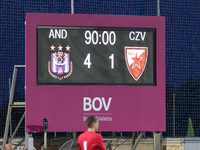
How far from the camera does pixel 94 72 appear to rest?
11.1m

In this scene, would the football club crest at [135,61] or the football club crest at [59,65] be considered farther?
the football club crest at [135,61]

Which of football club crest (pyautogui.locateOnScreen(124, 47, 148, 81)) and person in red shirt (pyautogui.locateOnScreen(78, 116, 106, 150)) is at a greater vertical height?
football club crest (pyautogui.locateOnScreen(124, 47, 148, 81))

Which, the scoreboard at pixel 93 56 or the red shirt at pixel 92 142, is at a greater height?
the scoreboard at pixel 93 56

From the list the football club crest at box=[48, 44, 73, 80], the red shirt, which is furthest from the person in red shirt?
the football club crest at box=[48, 44, 73, 80]

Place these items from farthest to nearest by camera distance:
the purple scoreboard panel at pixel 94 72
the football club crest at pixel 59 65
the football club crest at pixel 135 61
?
1. the football club crest at pixel 135 61
2. the purple scoreboard panel at pixel 94 72
3. the football club crest at pixel 59 65

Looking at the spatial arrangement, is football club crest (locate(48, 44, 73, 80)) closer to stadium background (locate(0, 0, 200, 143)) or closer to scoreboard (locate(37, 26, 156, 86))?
scoreboard (locate(37, 26, 156, 86))

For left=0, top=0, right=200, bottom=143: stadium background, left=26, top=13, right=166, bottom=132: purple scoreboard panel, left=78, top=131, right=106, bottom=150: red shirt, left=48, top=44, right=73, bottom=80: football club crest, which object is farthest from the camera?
left=0, top=0, right=200, bottom=143: stadium background

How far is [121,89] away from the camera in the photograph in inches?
444

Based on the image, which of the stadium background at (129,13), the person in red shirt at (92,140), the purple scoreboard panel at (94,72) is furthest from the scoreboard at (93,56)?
the stadium background at (129,13)

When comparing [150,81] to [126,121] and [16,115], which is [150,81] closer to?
[126,121]

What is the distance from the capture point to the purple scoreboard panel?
35.9 feet

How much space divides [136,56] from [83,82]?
1.70 metres

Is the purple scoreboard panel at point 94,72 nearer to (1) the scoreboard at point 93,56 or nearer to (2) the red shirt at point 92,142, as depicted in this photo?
(1) the scoreboard at point 93,56

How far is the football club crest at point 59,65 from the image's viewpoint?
427 inches
